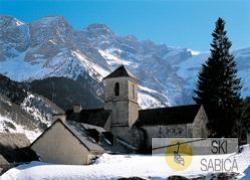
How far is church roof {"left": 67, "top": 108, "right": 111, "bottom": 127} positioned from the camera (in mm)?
62344

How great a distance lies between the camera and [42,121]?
19225 cm

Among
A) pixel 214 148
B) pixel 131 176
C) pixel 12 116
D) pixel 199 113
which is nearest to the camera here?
pixel 131 176

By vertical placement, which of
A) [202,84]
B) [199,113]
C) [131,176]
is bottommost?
[131,176]

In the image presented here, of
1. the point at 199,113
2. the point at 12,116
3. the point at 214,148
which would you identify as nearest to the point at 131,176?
the point at 214,148

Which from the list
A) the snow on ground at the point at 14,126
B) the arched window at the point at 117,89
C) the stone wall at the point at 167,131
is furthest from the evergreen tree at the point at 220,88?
the snow on ground at the point at 14,126

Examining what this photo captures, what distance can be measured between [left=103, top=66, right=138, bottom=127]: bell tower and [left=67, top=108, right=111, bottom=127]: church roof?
98 centimetres

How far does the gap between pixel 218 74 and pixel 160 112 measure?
29.8 ft

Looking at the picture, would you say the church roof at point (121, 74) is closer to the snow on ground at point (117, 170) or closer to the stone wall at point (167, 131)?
the stone wall at point (167, 131)

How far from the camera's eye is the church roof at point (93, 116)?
205ft

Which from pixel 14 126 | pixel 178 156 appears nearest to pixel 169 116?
pixel 178 156

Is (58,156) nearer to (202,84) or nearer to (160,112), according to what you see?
(160,112)

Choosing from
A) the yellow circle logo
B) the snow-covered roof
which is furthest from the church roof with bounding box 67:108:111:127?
the yellow circle logo

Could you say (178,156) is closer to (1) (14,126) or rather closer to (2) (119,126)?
(2) (119,126)

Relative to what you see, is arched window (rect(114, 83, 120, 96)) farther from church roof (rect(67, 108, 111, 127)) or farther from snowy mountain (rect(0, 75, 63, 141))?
snowy mountain (rect(0, 75, 63, 141))
